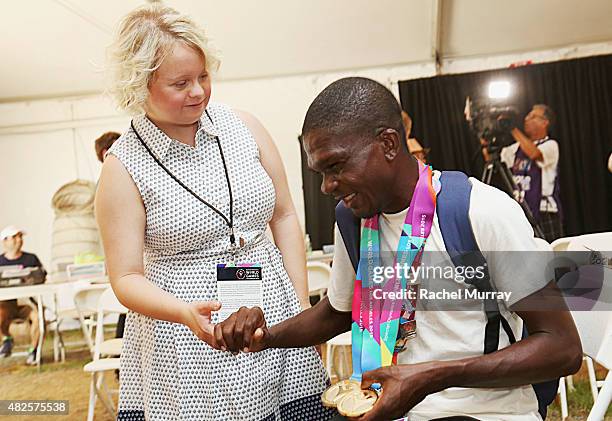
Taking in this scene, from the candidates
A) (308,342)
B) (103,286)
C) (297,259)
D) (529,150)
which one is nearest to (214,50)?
(297,259)

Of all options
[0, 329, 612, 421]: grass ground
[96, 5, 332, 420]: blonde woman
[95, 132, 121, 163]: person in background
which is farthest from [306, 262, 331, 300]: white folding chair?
[96, 5, 332, 420]: blonde woman

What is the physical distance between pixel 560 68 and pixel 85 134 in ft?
21.6

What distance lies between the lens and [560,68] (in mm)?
8789

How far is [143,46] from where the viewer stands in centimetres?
158

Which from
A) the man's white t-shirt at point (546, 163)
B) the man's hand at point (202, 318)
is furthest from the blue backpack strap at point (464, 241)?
the man's white t-shirt at point (546, 163)

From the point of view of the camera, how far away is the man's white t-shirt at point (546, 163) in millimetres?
7816

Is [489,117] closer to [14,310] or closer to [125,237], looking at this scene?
[14,310]

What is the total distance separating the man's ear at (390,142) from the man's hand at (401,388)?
0.37 meters

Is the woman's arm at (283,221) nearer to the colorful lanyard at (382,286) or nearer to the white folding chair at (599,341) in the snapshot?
the colorful lanyard at (382,286)

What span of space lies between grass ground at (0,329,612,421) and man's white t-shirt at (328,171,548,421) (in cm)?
187

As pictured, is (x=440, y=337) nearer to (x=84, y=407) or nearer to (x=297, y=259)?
(x=297, y=259)

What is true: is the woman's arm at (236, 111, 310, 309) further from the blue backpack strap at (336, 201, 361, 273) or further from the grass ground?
the grass ground

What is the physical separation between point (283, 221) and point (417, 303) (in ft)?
2.08

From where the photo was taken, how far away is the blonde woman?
1.58 metres
